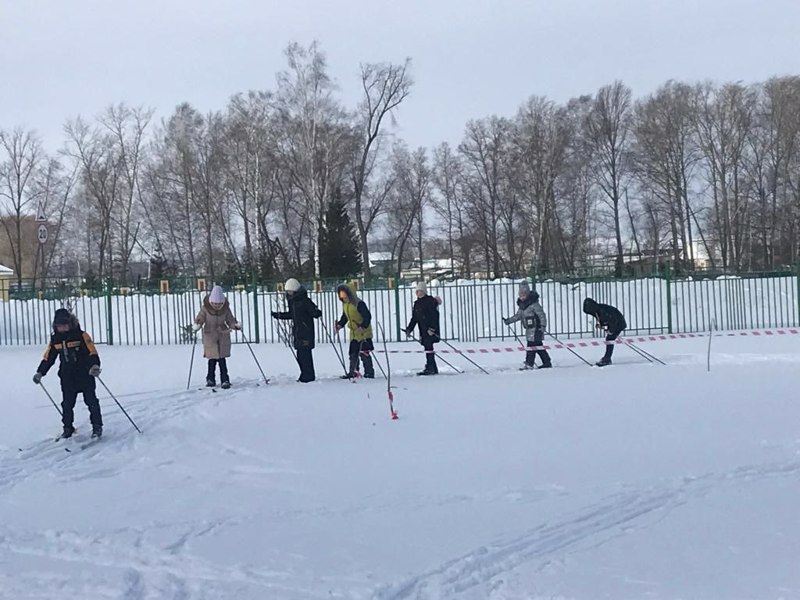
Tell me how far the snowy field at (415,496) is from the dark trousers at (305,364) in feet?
4.88

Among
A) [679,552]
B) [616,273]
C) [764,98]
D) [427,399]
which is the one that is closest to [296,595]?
[679,552]

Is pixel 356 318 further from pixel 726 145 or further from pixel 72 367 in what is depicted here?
pixel 726 145

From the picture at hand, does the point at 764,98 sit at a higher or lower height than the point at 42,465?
higher

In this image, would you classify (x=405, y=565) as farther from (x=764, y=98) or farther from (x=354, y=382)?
(x=764, y=98)

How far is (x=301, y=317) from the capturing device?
43.9ft

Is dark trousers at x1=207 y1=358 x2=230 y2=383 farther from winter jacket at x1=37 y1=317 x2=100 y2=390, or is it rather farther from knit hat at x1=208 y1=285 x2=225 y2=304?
winter jacket at x1=37 y1=317 x2=100 y2=390

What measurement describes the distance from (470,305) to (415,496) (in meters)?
17.6

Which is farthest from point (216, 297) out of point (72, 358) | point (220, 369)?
point (72, 358)

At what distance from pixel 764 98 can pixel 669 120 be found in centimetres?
602

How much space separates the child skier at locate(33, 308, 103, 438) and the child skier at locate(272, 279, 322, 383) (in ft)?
14.4

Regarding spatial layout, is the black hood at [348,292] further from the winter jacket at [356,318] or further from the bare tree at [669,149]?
the bare tree at [669,149]

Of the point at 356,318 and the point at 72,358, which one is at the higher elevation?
the point at 356,318

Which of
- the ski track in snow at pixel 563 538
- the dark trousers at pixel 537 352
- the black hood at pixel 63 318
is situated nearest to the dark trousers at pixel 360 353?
the dark trousers at pixel 537 352

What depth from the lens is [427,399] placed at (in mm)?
11281
